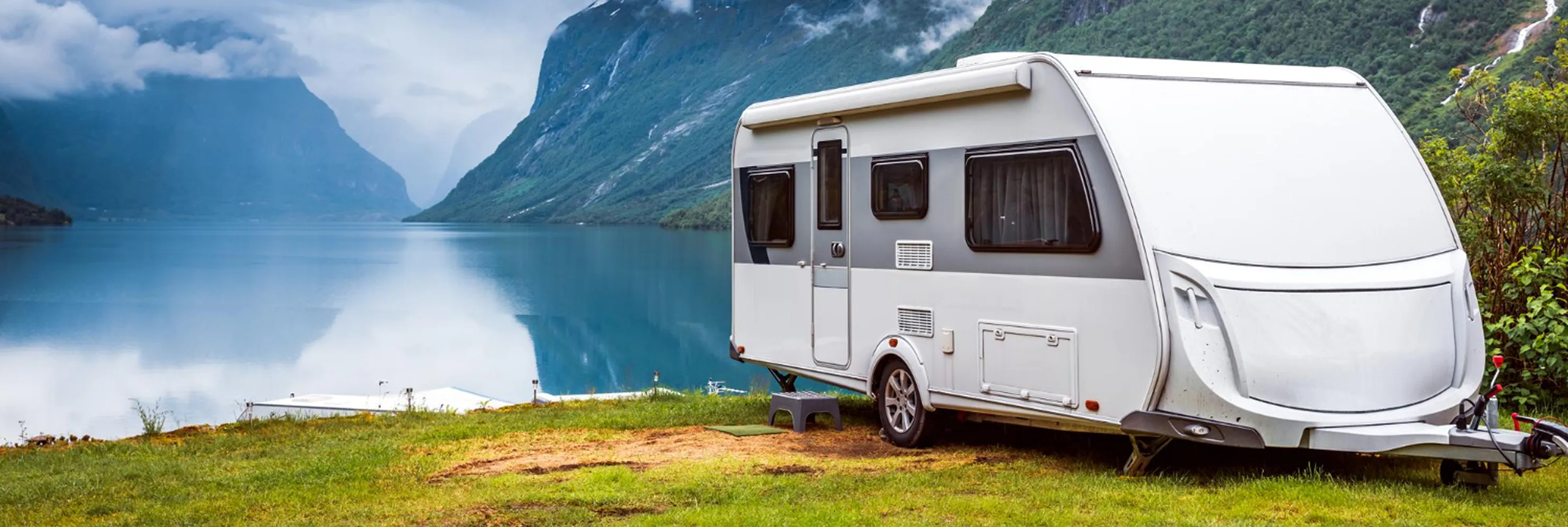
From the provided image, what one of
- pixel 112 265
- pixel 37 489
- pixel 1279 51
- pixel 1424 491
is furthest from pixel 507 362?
pixel 112 265

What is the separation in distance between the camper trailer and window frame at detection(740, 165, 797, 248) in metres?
1.04

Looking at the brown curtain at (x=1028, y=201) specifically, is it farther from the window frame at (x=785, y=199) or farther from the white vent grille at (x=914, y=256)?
the window frame at (x=785, y=199)

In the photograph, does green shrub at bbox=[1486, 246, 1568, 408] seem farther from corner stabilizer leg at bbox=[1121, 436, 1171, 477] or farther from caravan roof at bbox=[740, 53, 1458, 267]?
corner stabilizer leg at bbox=[1121, 436, 1171, 477]

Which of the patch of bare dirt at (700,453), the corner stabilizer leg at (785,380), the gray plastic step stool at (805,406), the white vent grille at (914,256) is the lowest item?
the patch of bare dirt at (700,453)

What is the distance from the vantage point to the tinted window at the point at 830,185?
1087cm

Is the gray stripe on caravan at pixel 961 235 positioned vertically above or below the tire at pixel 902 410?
above

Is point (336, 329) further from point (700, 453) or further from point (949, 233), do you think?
point (949, 233)

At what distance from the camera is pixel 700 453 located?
10039mm

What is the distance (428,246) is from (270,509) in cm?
13337

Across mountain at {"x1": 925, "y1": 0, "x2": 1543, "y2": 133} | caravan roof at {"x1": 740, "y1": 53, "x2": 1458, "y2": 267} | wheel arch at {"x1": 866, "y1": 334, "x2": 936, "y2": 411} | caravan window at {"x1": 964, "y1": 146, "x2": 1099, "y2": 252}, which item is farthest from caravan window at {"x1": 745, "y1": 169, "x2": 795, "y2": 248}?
mountain at {"x1": 925, "y1": 0, "x2": 1543, "y2": 133}

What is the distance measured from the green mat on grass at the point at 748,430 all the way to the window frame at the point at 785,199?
142 cm

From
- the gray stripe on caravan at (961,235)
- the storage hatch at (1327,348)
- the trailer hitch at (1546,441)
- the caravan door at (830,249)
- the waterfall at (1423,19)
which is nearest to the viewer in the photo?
→ the trailer hitch at (1546,441)

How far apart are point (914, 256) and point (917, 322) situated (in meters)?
0.45

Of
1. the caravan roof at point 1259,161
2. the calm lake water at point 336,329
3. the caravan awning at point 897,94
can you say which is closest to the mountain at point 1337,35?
the calm lake water at point 336,329
